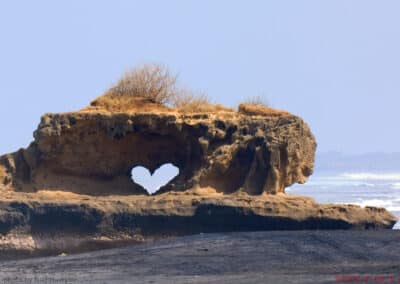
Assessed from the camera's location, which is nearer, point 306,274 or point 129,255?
point 306,274

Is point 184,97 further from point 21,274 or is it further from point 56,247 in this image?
point 21,274

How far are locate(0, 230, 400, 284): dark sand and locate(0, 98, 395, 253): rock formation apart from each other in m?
1.02

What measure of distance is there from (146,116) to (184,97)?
5.58ft

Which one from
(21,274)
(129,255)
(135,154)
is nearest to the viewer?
(21,274)

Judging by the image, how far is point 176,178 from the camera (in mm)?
30312

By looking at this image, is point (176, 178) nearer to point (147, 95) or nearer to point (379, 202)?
point (147, 95)

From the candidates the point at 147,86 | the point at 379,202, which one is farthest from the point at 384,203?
the point at 147,86

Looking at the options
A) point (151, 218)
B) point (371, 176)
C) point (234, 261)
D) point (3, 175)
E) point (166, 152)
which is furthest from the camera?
point (371, 176)

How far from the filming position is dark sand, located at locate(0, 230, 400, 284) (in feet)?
70.0

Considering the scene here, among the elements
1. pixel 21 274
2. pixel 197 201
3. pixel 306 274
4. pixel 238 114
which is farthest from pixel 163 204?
pixel 306 274

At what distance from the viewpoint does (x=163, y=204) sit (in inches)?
1126

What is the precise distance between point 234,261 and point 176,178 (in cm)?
670

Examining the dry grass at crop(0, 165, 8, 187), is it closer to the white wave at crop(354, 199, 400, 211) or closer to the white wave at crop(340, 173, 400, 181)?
the white wave at crop(354, 199, 400, 211)

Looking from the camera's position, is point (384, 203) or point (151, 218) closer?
point (151, 218)
